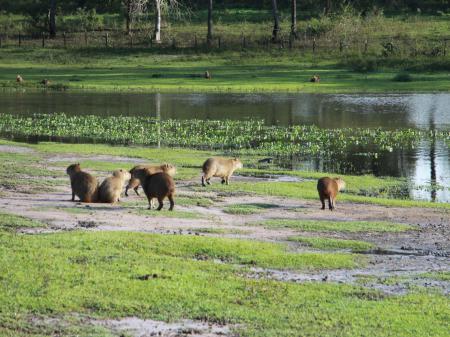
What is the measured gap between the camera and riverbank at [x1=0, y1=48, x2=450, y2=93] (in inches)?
2130

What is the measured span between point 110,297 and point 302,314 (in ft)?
7.32

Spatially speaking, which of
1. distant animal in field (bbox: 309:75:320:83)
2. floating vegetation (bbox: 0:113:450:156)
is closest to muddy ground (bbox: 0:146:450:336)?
floating vegetation (bbox: 0:113:450:156)

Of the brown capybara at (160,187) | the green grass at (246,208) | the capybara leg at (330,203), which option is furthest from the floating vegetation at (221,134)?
the brown capybara at (160,187)

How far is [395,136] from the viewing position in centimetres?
3388

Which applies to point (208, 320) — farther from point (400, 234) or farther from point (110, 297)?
point (400, 234)

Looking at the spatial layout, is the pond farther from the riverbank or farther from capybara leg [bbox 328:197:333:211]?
capybara leg [bbox 328:197:333:211]

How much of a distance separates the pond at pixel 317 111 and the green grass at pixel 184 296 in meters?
12.8

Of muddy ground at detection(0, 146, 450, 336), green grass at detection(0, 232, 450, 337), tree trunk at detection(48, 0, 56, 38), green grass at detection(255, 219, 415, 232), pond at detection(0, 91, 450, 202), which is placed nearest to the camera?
green grass at detection(0, 232, 450, 337)

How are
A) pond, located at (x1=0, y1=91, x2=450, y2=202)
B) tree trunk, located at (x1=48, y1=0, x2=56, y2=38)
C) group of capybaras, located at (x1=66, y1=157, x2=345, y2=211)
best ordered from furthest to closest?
tree trunk, located at (x1=48, y1=0, x2=56, y2=38), pond, located at (x1=0, y1=91, x2=450, y2=202), group of capybaras, located at (x1=66, y1=157, x2=345, y2=211)

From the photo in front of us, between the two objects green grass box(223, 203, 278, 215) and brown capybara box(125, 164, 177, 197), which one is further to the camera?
brown capybara box(125, 164, 177, 197)

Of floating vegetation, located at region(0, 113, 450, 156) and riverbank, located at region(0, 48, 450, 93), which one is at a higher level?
riverbank, located at region(0, 48, 450, 93)

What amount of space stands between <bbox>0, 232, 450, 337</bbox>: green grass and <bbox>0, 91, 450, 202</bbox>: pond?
1280 centimetres

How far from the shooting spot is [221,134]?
1356 inches

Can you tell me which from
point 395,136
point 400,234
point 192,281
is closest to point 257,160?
point 395,136
